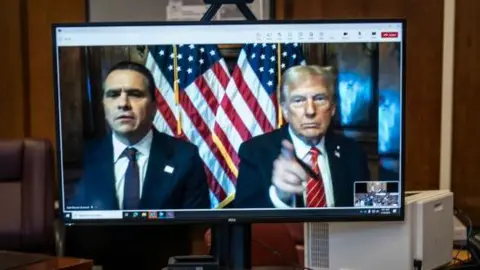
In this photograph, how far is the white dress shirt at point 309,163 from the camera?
1.37 meters

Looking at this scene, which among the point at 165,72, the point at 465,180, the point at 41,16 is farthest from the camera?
the point at 41,16

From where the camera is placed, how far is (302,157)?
4.50ft

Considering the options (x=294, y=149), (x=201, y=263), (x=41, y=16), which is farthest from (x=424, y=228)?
(x=41, y=16)

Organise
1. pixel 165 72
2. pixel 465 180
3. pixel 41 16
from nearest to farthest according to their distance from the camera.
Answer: pixel 165 72 < pixel 465 180 < pixel 41 16

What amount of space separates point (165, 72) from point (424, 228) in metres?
0.77

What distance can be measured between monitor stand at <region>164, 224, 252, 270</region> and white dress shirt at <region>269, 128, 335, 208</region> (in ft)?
0.41

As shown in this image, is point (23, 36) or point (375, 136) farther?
point (23, 36)

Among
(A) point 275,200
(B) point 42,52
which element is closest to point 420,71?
(A) point 275,200

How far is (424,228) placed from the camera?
1551 mm

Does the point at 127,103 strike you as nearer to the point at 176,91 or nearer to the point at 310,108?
the point at 176,91

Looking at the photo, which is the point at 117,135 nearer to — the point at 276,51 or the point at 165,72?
the point at 165,72

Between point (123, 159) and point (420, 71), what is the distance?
69.2 inches

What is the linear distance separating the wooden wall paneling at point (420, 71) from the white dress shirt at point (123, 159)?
1.61m

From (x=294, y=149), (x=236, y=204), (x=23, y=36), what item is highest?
(x=23, y=36)
